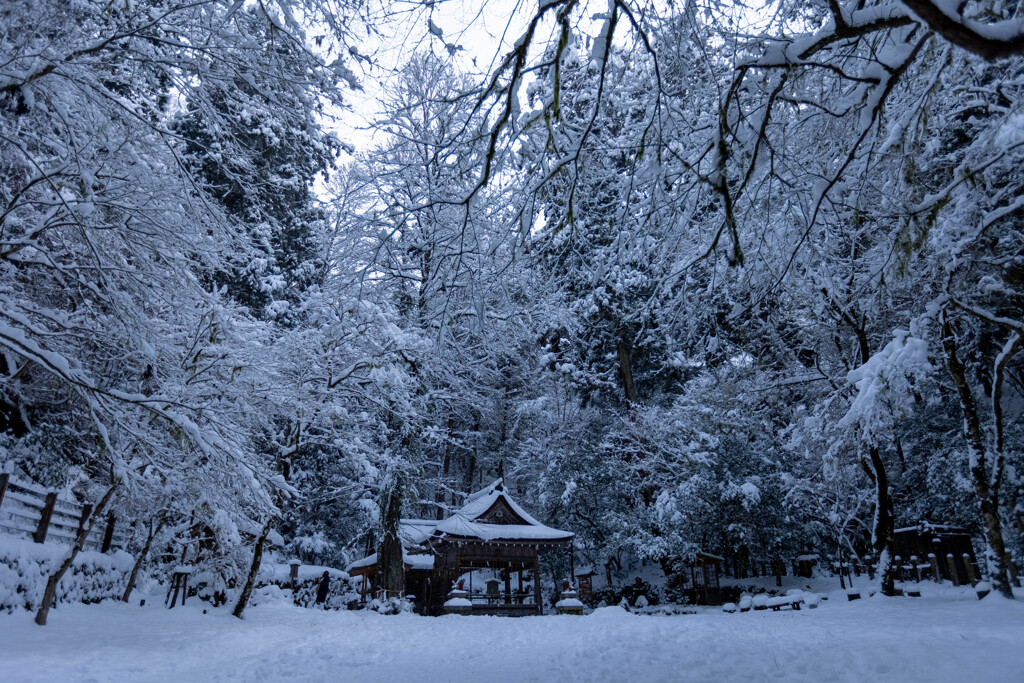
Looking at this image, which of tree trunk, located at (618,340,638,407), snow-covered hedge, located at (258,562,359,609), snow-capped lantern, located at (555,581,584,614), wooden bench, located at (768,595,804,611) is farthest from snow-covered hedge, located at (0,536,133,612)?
tree trunk, located at (618,340,638,407)

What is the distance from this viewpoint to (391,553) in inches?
713

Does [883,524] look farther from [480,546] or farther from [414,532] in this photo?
[414,532]

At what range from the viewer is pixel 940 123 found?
7676mm

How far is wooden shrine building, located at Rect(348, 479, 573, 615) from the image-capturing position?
19.1 m

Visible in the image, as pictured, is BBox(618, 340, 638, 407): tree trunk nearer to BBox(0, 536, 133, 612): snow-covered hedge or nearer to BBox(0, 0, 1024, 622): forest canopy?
BBox(0, 0, 1024, 622): forest canopy

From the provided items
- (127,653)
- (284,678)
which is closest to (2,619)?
(127,653)

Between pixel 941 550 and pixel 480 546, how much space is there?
13718 millimetres

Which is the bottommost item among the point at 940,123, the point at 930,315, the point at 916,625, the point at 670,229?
the point at 916,625

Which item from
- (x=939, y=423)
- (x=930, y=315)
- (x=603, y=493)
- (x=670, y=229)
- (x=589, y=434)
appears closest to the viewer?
(x=670, y=229)

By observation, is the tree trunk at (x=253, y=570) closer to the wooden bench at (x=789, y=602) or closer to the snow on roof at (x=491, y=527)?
the snow on roof at (x=491, y=527)

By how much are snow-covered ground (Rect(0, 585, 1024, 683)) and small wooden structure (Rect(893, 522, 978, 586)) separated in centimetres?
432

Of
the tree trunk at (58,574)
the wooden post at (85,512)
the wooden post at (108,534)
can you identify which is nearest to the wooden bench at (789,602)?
the tree trunk at (58,574)

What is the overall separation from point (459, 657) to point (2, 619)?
6383 mm

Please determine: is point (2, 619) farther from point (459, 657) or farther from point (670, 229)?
point (670, 229)
